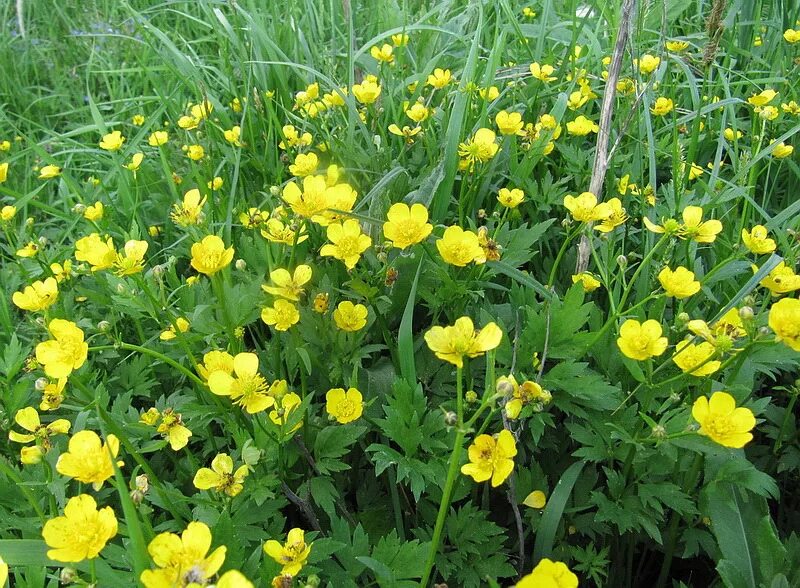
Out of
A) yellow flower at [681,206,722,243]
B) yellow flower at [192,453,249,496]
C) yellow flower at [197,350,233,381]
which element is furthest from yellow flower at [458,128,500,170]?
yellow flower at [192,453,249,496]

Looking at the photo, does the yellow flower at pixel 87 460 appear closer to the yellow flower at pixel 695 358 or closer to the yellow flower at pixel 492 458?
the yellow flower at pixel 492 458

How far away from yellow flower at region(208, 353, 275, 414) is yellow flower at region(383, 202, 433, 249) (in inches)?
16.6

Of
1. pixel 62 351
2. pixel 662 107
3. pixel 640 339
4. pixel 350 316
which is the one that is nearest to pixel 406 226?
pixel 350 316

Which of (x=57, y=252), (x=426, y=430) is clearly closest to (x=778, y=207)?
(x=426, y=430)

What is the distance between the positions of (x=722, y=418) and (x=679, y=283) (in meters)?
0.35

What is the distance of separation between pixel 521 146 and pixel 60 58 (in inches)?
134

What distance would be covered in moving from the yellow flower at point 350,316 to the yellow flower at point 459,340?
431mm

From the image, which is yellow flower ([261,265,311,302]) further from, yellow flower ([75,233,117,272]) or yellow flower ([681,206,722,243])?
yellow flower ([681,206,722,243])

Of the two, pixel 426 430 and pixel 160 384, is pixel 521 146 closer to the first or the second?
pixel 426 430

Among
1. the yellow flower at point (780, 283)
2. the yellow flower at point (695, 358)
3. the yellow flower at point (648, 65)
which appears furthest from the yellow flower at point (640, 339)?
the yellow flower at point (648, 65)

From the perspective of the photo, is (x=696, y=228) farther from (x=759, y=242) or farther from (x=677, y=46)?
(x=677, y=46)

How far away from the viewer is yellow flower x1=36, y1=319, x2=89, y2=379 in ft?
4.17

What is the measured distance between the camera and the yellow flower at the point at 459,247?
138 cm

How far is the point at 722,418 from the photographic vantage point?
110 centimetres
